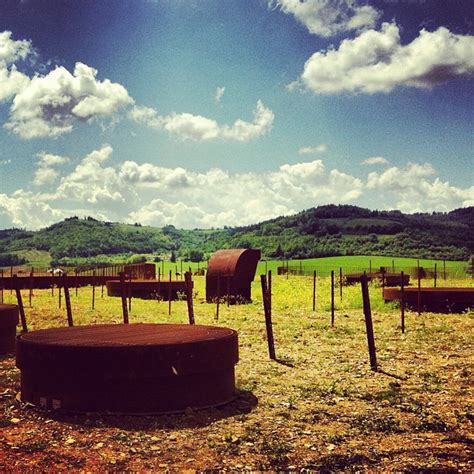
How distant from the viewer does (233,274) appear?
3023 cm

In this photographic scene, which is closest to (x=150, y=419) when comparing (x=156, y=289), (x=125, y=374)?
(x=125, y=374)

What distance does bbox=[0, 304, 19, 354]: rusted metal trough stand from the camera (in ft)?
46.4

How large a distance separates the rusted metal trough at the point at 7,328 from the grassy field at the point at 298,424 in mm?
590

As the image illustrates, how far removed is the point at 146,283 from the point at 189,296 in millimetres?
17796

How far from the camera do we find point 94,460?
677 cm

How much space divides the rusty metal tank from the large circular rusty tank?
20755 millimetres

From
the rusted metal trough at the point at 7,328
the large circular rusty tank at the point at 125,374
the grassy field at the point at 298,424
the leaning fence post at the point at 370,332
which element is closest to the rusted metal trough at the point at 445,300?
the grassy field at the point at 298,424

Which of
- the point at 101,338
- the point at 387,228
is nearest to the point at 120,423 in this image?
the point at 101,338

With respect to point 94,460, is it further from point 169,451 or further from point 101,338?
point 101,338

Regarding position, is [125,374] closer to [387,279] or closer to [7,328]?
[7,328]

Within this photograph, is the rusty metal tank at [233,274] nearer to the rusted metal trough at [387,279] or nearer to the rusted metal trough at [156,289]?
the rusted metal trough at [156,289]

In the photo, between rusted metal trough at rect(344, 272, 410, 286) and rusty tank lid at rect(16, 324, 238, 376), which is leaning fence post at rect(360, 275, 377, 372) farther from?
rusted metal trough at rect(344, 272, 410, 286)

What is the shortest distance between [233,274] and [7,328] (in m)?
16.8

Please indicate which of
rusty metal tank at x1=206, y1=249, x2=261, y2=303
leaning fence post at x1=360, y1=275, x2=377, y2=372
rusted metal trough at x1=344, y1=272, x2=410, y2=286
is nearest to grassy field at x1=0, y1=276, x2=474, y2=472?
leaning fence post at x1=360, y1=275, x2=377, y2=372
